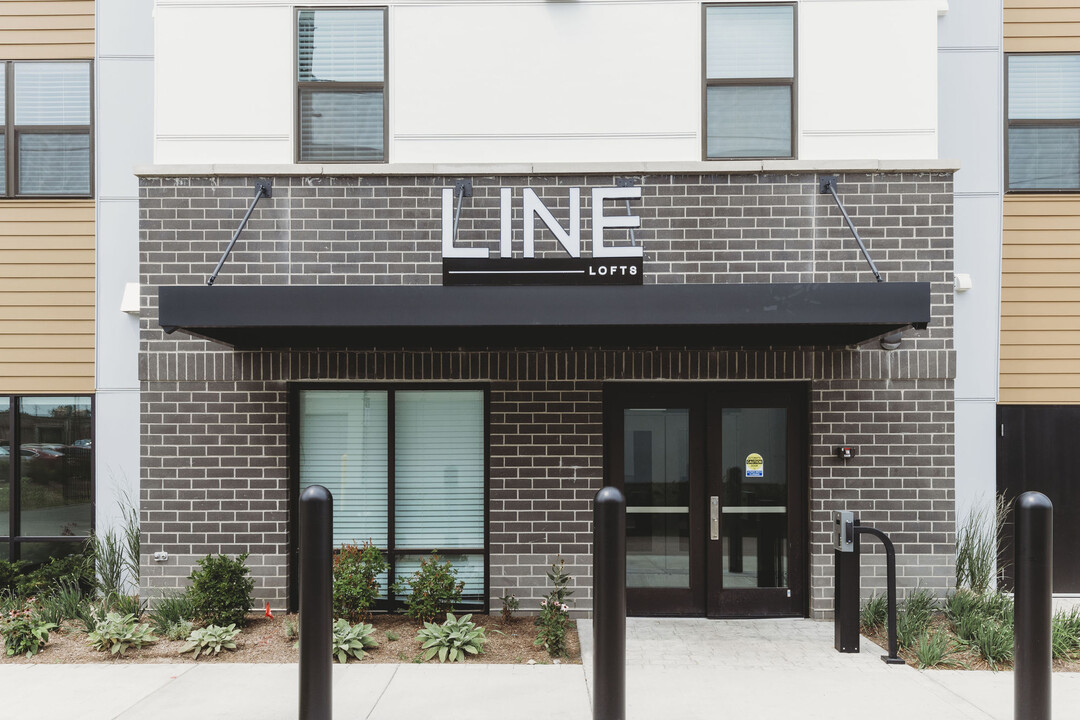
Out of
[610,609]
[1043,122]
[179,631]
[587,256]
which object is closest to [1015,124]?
[1043,122]

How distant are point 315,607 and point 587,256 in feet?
Answer: 14.1

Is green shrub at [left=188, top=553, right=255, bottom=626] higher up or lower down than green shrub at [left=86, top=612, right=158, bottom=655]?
higher up

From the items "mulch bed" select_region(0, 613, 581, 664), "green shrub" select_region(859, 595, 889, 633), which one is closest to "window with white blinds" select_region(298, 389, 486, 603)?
"mulch bed" select_region(0, 613, 581, 664)

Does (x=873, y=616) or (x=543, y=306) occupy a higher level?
(x=543, y=306)

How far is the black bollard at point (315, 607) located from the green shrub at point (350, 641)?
1913 mm

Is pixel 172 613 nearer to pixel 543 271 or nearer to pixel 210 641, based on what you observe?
pixel 210 641

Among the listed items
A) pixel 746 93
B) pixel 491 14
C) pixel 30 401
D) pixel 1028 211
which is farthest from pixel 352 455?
pixel 1028 211

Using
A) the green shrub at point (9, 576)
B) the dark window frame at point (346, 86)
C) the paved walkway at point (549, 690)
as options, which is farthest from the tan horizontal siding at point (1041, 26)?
the green shrub at point (9, 576)

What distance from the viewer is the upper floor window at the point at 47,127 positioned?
862cm

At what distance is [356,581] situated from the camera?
6.82 meters

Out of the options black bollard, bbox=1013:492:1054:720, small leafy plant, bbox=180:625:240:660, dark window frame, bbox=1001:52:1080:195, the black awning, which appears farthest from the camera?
dark window frame, bbox=1001:52:1080:195

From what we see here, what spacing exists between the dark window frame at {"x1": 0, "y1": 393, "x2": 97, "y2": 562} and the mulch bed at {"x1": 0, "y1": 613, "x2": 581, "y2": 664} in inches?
72.9

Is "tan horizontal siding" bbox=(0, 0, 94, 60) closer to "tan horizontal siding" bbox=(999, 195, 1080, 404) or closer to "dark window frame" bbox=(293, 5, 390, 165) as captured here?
"dark window frame" bbox=(293, 5, 390, 165)

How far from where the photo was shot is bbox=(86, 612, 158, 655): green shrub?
6.30 metres
